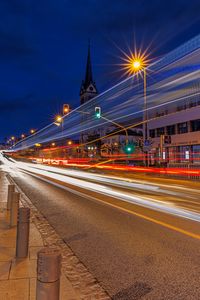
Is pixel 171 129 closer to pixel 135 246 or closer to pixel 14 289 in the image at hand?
pixel 135 246

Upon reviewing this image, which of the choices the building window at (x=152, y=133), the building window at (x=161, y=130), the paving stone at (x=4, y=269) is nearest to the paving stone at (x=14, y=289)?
the paving stone at (x=4, y=269)

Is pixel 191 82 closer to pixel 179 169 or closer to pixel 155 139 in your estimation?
Answer: pixel 155 139

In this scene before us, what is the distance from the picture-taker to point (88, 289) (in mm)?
3977

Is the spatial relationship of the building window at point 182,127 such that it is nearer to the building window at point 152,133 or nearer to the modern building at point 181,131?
the modern building at point 181,131

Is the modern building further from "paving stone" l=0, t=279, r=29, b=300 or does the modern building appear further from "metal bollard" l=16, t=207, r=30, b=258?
"paving stone" l=0, t=279, r=29, b=300

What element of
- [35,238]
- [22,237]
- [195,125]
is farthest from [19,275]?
[195,125]

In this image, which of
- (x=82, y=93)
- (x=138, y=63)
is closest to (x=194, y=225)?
(x=138, y=63)

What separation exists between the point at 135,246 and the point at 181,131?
129ft

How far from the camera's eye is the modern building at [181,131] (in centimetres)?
4031

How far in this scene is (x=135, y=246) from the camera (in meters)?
5.89

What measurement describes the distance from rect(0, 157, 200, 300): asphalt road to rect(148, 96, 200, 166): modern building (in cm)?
2903

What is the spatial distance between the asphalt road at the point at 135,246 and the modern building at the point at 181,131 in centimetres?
2903

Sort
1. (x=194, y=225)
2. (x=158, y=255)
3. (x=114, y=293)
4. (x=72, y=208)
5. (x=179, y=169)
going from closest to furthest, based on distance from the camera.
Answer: (x=114, y=293) < (x=158, y=255) < (x=194, y=225) < (x=72, y=208) < (x=179, y=169)

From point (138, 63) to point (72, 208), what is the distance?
18.2 meters
